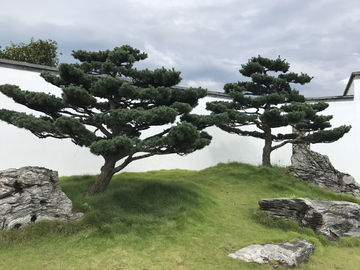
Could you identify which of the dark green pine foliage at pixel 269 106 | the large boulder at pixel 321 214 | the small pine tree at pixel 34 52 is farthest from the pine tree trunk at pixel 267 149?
the small pine tree at pixel 34 52

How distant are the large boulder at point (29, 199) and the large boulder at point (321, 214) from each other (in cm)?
396

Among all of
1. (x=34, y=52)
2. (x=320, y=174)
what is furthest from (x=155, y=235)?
(x=34, y=52)

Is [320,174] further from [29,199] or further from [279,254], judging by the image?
[29,199]

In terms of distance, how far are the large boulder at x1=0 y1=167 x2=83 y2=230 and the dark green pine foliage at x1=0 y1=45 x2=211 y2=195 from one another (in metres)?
0.90

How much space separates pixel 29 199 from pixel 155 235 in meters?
2.13

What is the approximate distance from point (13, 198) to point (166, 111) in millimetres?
2849

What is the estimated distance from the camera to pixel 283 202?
5066mm

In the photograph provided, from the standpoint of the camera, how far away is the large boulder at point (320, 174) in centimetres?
776

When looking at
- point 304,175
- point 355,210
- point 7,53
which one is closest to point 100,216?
point 355,210

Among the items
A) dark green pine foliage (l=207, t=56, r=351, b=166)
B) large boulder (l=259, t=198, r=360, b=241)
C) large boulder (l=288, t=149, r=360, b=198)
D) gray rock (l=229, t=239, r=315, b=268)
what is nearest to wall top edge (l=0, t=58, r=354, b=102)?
dark green pine foliage (l=207, t=56, r=351, b=166)

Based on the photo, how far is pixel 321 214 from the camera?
4734mm

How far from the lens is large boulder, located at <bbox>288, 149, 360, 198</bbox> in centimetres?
776

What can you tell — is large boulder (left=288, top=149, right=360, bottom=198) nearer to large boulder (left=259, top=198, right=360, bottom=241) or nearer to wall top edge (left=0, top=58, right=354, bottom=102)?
large boulder (left=259, top=198, right=360, bottom=241)

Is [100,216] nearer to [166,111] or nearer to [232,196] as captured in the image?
[166,111]
